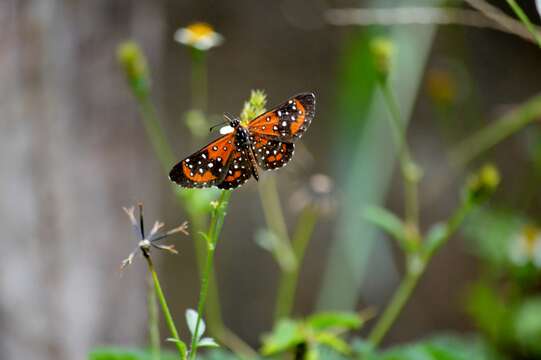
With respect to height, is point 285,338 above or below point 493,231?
below

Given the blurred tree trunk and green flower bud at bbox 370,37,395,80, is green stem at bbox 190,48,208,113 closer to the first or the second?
the blurred tree trunk

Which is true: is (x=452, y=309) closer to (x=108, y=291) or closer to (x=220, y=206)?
(x=108, y=291)

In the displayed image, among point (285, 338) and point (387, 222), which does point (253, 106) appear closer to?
point (285, 338)

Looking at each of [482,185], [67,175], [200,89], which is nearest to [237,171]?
[482,185]

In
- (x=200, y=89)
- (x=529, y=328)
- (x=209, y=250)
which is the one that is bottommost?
(x=529, y=328)

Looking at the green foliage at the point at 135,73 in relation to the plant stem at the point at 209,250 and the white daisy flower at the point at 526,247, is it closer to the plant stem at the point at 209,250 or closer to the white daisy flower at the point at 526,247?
the plant stem at the point at 209,250

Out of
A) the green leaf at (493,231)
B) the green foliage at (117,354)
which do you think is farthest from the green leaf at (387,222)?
the green leaf at (493,231)
